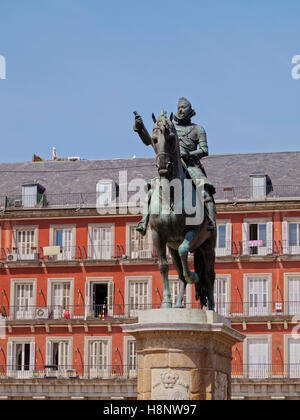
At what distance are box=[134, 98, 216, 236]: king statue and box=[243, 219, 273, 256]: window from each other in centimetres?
4023

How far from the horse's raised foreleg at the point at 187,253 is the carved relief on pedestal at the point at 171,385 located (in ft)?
5.64

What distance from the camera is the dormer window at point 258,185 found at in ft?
194

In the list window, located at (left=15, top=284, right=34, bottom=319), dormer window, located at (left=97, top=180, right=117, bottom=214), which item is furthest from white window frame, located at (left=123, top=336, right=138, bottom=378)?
dormer window, located at (left=97, top=180, right=117, bottom=214)

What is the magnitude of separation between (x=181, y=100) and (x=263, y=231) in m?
40.8

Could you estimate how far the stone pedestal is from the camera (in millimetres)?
15586

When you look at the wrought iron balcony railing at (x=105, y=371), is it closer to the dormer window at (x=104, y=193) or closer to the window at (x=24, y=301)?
the window at (x=24, y=301)

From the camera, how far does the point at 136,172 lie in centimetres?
6359

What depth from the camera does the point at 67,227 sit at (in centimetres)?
6075

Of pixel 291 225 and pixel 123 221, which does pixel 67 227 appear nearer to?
pixel 123 221

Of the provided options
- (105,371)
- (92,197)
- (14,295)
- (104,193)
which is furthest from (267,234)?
(14,295)

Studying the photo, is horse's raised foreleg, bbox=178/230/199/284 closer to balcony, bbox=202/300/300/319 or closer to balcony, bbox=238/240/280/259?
balcony, bbox=202/300/300/319

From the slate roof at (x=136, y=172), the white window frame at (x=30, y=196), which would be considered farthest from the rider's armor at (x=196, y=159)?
the white window frame at (x=30, y=196)
